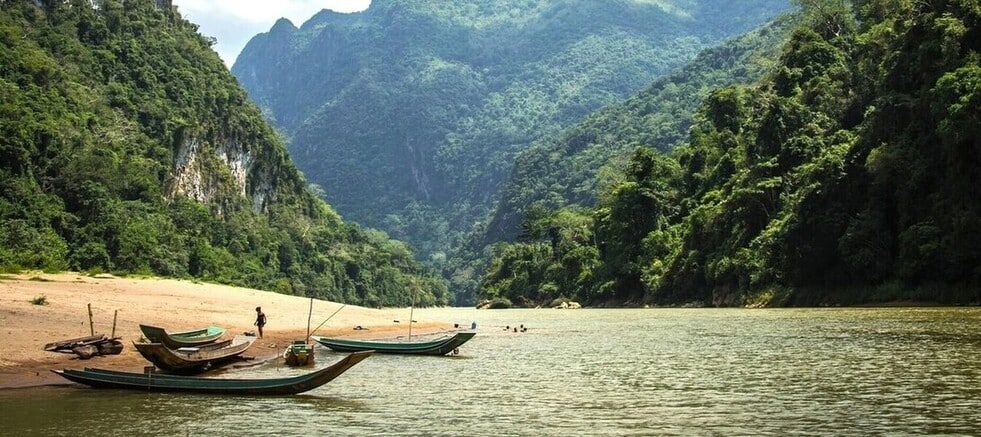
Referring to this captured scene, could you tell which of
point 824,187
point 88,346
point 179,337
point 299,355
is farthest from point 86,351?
point 824,187

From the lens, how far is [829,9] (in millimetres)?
96125

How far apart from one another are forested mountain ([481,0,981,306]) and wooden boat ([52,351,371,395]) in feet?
139

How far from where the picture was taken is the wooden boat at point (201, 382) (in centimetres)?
1952

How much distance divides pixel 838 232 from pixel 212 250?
6583 centimetres

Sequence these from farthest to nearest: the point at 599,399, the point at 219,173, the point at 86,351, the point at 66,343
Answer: the point at 219,173, the point at 86,351, the point at 66,343, the point at 599,399

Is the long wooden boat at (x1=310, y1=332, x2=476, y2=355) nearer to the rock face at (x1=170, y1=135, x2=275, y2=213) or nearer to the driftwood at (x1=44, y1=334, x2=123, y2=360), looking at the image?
the driftwood at (x1=44, y1=334, x2=123, y2=360)

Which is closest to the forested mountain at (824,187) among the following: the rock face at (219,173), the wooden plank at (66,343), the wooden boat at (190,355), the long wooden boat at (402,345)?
the long wooden boat at (402,345)

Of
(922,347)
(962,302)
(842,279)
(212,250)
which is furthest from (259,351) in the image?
(212,250)

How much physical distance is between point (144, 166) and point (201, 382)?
80558 millimetres

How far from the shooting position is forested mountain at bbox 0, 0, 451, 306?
234 ft

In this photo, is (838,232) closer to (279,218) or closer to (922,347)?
(922,347)

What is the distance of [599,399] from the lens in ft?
63.6

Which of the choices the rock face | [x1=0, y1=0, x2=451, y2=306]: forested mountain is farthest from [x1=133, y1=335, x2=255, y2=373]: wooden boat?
the rock face

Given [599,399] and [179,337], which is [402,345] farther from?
[599,399]
